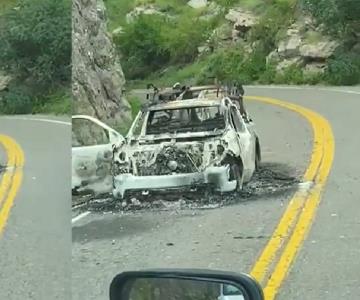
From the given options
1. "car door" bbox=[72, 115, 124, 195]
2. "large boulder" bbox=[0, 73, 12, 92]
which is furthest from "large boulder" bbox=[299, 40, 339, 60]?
"large boulder" bbox=[0, 73, 12, 92]

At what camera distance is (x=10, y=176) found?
1.83m

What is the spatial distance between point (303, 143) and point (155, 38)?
14.3 inches

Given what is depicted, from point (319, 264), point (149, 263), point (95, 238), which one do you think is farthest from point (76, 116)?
point (319, 264)

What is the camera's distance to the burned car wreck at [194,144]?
1.36 metres

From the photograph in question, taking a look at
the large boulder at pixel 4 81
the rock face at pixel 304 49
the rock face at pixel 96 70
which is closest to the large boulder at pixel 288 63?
the rock face at pixel 304 49

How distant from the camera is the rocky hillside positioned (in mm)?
1269

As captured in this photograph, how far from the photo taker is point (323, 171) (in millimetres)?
1336

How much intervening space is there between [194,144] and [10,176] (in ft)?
2.20

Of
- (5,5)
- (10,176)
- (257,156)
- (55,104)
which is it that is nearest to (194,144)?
(257,156)

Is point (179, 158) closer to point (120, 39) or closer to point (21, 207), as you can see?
point (120, 39)

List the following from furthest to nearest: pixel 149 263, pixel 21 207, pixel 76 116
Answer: pixel 21 207, pixel 76 116, pixel 149 263

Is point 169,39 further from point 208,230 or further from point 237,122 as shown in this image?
point 208,230

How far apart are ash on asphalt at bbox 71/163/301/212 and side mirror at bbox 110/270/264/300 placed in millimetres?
143

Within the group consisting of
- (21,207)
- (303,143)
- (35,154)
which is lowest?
(21,207)
